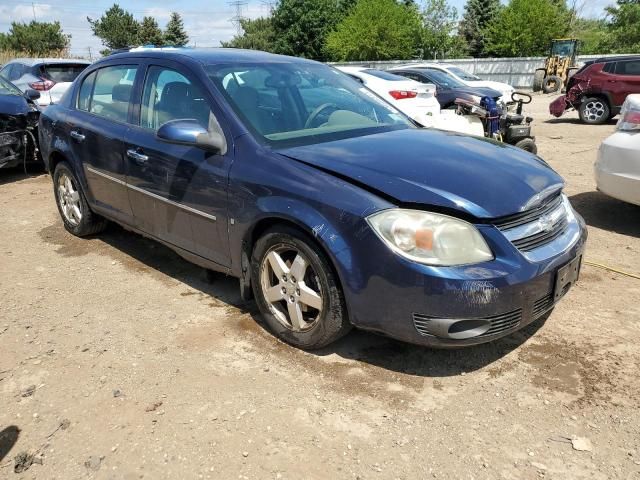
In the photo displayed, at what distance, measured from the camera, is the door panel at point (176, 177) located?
3.39 meters

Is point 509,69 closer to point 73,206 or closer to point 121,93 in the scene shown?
point 73,206

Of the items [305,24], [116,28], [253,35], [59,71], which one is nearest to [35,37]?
[116,28]

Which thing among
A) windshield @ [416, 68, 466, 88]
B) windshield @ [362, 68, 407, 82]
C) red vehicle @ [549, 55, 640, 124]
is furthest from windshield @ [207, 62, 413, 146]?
red vehicle @ [549, 55, 640, 124]

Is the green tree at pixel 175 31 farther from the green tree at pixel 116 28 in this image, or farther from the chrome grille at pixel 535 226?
the chrome grille at pixel 535 226

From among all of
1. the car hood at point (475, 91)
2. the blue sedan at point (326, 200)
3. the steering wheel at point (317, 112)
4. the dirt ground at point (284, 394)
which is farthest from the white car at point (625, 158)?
the car hood at point (475, 91)

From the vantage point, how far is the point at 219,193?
3314 mm

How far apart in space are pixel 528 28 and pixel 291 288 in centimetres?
4451

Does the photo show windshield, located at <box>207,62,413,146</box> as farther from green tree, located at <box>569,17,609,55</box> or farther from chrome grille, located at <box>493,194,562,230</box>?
green tree, located at <box>569,17,609,55</box>

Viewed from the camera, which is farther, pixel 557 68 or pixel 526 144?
pixel 557 68

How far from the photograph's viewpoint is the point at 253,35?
285ft

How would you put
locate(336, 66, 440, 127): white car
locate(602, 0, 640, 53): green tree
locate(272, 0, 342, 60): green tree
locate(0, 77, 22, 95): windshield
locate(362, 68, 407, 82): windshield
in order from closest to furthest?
locate(0, 77, 22, 95): windshield < locate(336, 66, 440, 127): white car < locate(362, 68, 407, 82): windshield < locate(602, 0, 640, 53): green tree < locate(272, 0, 342, 60): green tree

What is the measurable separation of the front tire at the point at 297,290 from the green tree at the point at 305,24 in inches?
2055

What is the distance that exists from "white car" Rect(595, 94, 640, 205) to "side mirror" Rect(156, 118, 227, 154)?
143 inches

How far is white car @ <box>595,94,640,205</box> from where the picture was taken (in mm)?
4809
